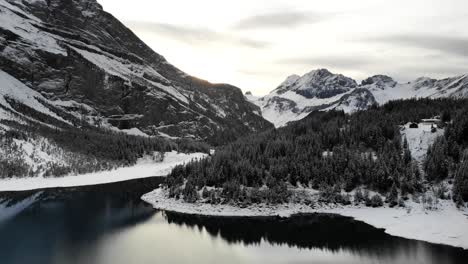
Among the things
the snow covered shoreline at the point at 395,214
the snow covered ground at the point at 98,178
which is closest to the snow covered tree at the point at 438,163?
the snow covered shoreline at the point at 395,214

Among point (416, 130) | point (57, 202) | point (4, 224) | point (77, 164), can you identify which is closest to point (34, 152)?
point (77, 164)

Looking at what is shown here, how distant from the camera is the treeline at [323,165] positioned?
8069 cm

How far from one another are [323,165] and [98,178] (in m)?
78.5

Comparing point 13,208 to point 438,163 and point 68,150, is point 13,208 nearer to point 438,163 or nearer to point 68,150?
point 68,150

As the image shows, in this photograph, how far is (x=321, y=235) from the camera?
65.5 metres

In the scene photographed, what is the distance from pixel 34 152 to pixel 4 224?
76261 millimetres

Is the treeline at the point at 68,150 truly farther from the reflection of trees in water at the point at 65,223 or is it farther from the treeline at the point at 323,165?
the treeline at the point at 323,165

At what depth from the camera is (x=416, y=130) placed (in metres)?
92.1

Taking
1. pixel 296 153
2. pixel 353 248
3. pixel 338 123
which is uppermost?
pixel 338 123

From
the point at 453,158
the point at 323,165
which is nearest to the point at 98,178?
the point at 323,165

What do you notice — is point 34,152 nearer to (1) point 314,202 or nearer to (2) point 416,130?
(1) point 314,202

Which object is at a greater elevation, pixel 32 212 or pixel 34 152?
pixel 34 152

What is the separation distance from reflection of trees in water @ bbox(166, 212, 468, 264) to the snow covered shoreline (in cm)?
180

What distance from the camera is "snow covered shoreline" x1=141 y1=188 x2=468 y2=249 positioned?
2424 inches
